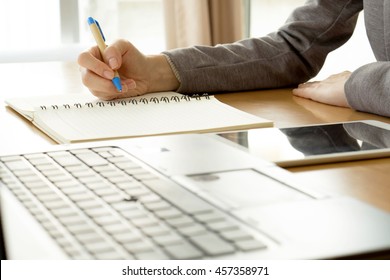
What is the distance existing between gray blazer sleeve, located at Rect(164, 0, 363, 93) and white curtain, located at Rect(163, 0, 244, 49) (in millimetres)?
1662

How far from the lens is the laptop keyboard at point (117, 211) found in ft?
1.77

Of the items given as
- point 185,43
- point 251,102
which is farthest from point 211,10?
point 251,102

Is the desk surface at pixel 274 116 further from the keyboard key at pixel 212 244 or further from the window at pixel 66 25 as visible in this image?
the window at pixel 66 25

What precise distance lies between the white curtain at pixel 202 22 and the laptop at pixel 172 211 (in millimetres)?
2421

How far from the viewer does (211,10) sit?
10.9 ft

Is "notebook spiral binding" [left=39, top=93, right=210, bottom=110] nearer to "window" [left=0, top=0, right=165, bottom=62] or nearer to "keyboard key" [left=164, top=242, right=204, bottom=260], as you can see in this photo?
"keyboard key" [left=164, top=242, right=204, bottom=260]

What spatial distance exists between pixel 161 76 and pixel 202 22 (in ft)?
6.13

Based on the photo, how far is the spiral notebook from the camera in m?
1.01

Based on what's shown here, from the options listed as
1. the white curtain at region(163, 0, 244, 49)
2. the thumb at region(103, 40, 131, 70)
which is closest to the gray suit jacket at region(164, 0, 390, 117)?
the thumb at region(103, 40, 131, 70)

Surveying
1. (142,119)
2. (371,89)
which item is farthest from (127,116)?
(371,89)

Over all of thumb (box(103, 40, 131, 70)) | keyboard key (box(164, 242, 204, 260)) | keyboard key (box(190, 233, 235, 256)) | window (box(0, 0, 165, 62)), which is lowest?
window (box(0, 0, 165, 62))

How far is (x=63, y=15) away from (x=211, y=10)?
67 cm

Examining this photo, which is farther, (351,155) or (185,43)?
(185,43)

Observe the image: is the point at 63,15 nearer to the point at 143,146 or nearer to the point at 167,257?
the point at 143,146
